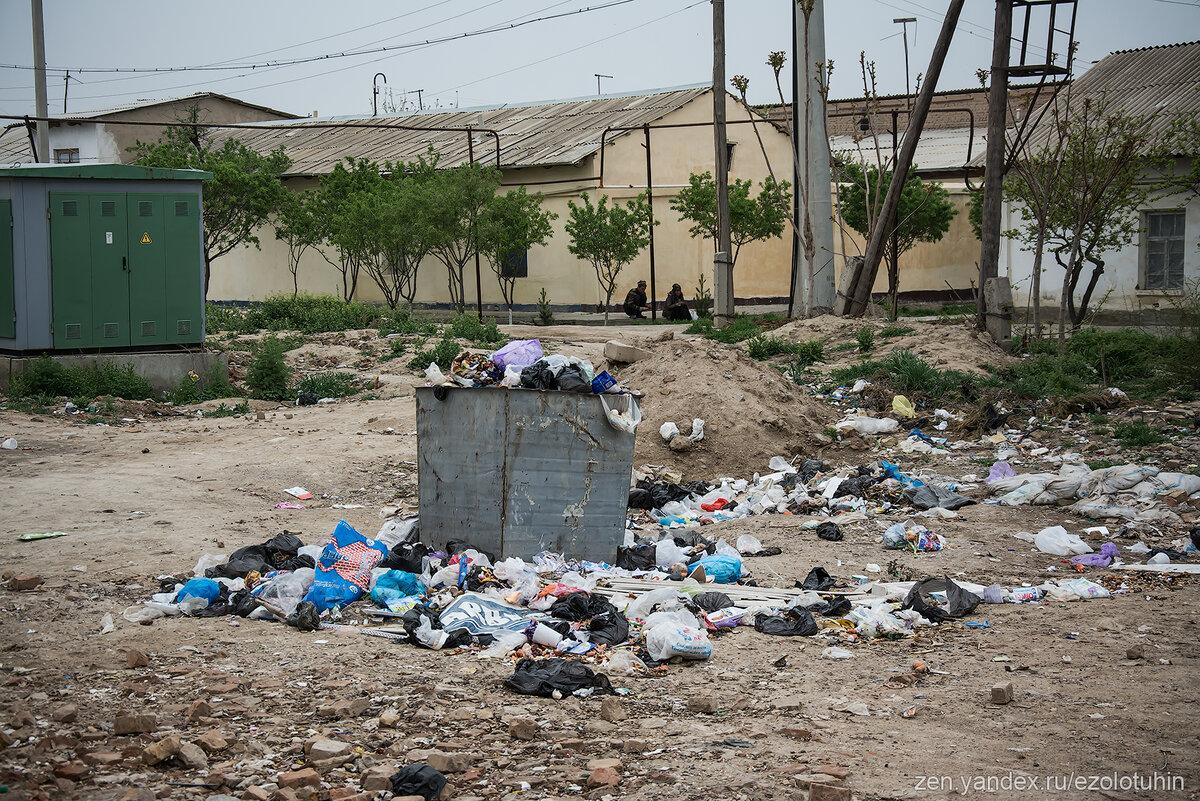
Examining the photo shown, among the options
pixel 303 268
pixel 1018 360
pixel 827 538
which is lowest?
pixel 827 538

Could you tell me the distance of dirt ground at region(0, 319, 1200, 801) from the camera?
295cm

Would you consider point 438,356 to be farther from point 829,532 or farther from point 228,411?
point 829,532

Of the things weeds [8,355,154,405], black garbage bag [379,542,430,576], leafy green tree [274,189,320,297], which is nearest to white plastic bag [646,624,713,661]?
black garbage bag [379,542,430,576]

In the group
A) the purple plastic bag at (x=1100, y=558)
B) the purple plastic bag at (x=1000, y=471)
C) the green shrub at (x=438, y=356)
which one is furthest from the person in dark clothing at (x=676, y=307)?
the purple plastic bag at (x=1100, y=558)

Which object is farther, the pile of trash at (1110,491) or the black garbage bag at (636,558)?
the pile of trash at (1110,491)

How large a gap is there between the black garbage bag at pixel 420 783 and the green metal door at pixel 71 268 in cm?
994

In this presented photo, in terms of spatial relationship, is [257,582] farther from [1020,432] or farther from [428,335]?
[428,335]

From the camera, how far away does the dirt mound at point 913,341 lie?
11.4 metres

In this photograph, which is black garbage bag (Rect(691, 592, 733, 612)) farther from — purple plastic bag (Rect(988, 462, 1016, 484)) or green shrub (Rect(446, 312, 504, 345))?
green shrub (Rect(446, 312, 504, 345))

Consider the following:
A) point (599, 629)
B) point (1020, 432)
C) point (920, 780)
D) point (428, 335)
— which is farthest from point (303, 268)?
point (920, 780)

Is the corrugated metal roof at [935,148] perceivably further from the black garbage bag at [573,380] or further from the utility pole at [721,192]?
the black garbage bag at [573,380]

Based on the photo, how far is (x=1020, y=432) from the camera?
9086 mm

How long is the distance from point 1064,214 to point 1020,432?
7563 millimetres

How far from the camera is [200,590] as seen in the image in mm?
4711
